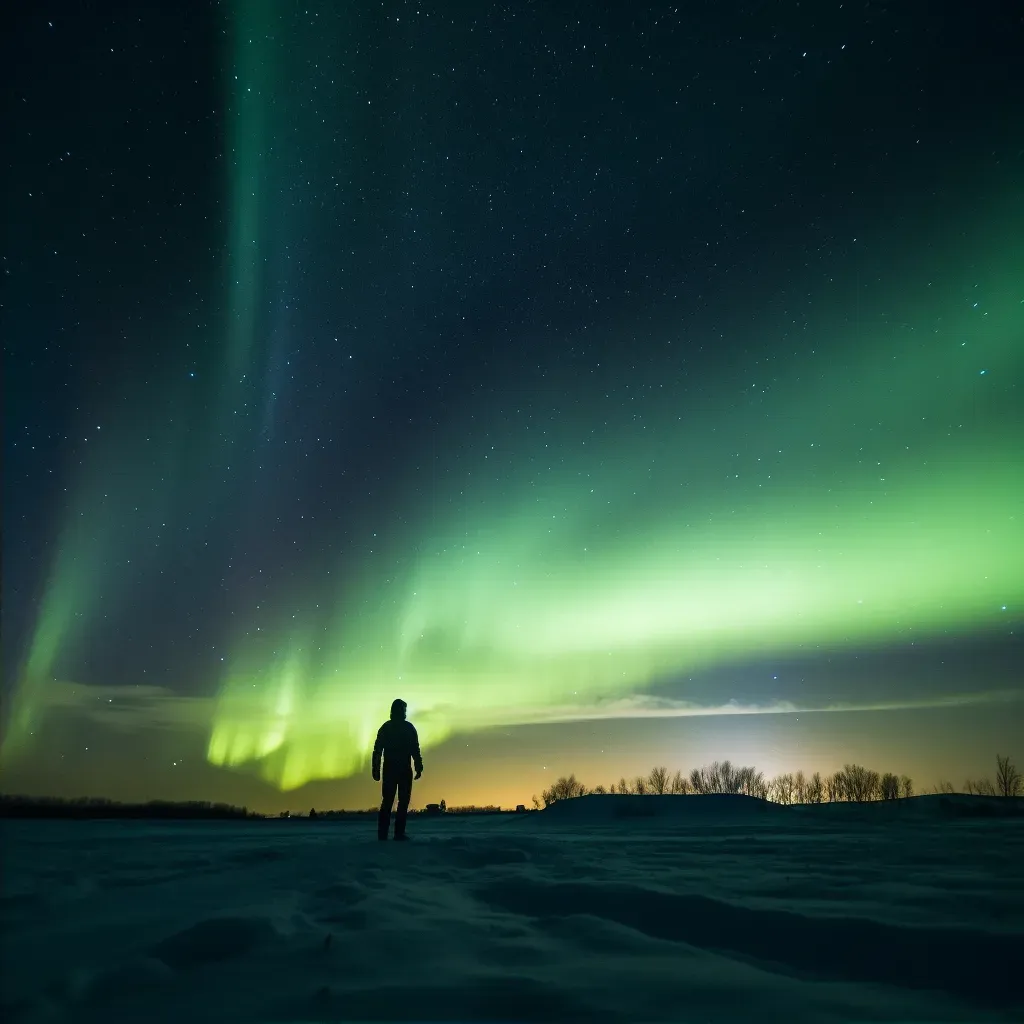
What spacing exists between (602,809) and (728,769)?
142ft

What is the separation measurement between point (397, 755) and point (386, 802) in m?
0.63

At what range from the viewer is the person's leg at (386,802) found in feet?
29.4

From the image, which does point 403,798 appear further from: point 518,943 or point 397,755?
point 518,943

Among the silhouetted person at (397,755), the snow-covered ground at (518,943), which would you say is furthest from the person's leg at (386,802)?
the snow-covered ground at (518,943)

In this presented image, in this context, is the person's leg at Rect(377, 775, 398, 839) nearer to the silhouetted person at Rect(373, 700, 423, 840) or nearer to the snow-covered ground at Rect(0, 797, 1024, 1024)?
the silhouetted person at Rect(373, 700, 423, 840)

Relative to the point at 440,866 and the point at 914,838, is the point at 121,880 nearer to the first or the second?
the point at 440,866

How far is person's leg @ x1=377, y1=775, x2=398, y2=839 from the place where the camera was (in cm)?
895

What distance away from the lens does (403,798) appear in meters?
9.29

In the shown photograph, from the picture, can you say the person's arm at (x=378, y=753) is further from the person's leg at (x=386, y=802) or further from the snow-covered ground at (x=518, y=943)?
the snow-covered ground at (x=518, y=943)

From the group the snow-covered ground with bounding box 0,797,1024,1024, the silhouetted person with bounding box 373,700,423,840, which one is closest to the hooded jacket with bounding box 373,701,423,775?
the silhouetted person with bounding box 373,700,423,840

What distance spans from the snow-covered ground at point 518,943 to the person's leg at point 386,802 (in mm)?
3823

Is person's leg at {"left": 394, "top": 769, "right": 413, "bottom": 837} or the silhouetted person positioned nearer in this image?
person's leg at {"left": 394, "top": 769, "right": 413, "bottom": 837}

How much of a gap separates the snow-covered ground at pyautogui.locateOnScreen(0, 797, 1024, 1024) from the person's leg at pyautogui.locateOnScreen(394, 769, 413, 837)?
377 cm

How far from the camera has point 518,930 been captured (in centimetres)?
319
